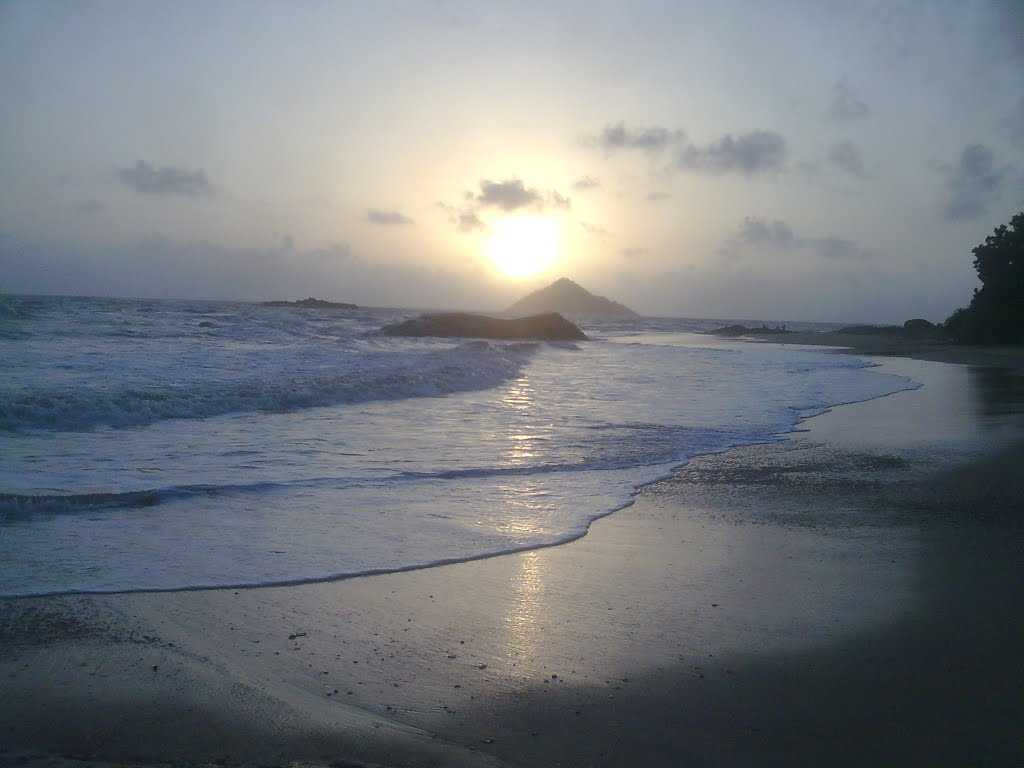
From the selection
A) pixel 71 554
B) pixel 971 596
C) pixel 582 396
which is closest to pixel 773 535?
pixel 971 596

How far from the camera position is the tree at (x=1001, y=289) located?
1724 inches

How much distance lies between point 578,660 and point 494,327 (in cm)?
4867

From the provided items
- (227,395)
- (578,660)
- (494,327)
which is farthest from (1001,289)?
(578,660)

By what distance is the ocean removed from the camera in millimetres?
6250

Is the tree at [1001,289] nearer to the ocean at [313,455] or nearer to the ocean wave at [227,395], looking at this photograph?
the ocean at [313,455]

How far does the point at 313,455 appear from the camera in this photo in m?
10.4

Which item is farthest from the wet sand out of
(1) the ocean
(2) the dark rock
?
(2) the dark rock

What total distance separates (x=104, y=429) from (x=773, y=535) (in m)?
9.82

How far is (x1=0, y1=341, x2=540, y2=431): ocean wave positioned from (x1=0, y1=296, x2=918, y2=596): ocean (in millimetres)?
52

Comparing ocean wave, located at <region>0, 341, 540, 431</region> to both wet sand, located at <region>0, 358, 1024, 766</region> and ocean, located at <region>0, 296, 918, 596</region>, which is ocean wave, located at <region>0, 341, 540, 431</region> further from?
wet sand, located at <region>0, 358, 1024, 766</region>

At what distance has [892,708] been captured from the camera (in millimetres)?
3803

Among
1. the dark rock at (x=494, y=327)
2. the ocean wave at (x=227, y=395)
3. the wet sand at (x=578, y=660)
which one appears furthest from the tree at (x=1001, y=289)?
the wet sand at (x=578, y=660)

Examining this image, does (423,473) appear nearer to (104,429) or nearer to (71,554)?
(71,554)

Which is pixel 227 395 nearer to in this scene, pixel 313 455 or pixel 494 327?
pixel 313 455
